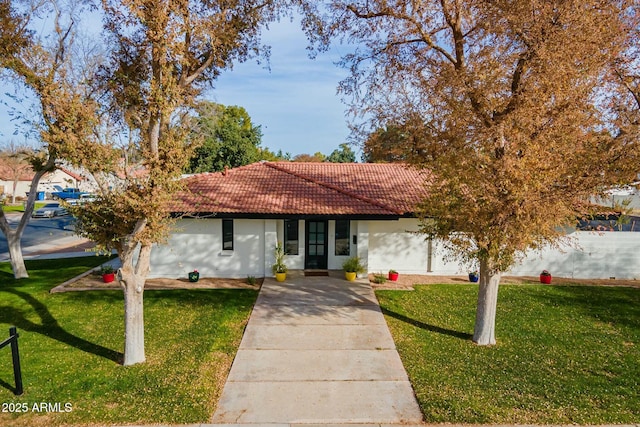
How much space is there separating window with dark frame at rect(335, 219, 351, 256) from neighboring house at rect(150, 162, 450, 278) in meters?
0.04

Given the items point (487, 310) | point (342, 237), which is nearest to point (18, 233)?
point (342, 237)

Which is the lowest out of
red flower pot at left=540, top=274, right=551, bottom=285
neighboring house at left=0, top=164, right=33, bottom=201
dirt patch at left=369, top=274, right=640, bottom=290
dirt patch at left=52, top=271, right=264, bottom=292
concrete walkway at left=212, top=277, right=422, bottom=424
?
concrete walkway at left=212, top=277, right=422, bottom=424

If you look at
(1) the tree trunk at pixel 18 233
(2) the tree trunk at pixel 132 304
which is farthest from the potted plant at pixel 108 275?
(2) the tree trunk at pixel 132 304

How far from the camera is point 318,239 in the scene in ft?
51.1

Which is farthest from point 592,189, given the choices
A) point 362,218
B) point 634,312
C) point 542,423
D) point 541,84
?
point 362,218

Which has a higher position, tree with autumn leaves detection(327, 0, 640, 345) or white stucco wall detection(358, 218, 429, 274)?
tree with autumn leaves detection(327, 0, 640, 345)

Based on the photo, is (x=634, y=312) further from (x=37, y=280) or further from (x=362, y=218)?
(x=37, y=280)

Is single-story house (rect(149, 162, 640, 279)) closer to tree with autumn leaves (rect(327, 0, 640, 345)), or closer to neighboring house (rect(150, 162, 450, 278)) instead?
neighboring house (rect(150, 162, 450, 278))

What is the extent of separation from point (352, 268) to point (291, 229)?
3.00 meters

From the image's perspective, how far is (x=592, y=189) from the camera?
7836 mm

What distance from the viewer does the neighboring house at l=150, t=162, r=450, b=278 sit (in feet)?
46.8

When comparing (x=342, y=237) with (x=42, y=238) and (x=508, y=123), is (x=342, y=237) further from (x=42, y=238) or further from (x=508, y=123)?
(x=42, y=238)

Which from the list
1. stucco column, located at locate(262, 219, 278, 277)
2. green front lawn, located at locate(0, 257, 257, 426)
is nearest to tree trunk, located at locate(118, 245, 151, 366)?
green front lawn, located at locate(0, 257, 257, 426)

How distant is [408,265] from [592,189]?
26.9 feet
